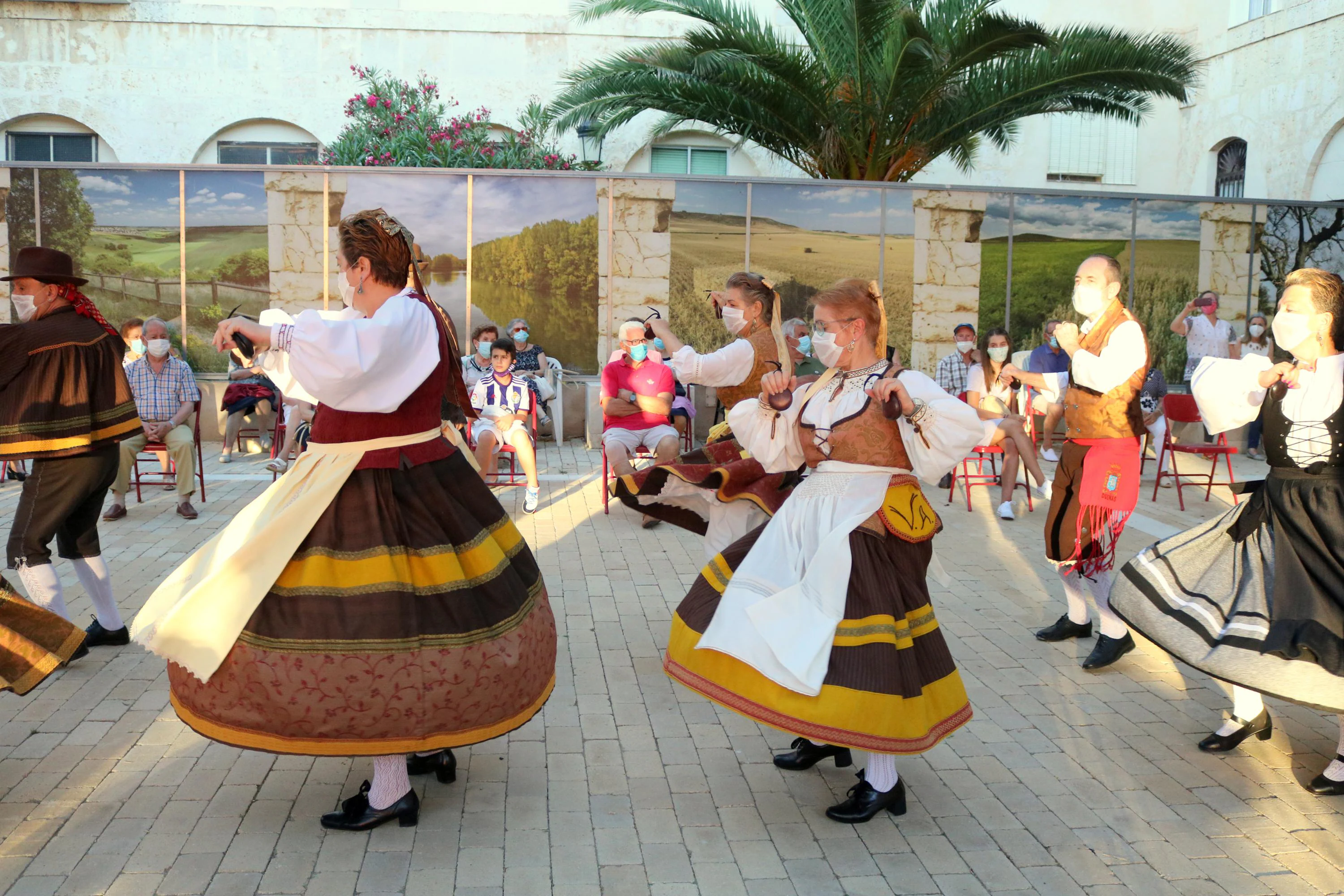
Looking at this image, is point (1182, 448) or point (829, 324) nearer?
point (829, 324)

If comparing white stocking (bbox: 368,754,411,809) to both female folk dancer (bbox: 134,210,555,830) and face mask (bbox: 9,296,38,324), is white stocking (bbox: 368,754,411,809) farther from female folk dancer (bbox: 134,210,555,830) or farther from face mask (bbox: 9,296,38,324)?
face mask (bbox: 9,296,38,324)

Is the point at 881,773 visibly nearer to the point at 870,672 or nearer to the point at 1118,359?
the point at 870,672

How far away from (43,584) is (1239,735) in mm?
5000

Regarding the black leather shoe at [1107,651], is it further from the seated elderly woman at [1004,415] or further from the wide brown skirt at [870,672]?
the seated elderly woman at [1004,415]

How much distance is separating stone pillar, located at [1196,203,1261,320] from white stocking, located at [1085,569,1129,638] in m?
9.71

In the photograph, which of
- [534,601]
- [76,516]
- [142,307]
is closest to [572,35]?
[142,307]

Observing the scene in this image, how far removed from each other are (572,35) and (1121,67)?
31.3 feet

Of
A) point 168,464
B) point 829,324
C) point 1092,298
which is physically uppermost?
point 1092,298

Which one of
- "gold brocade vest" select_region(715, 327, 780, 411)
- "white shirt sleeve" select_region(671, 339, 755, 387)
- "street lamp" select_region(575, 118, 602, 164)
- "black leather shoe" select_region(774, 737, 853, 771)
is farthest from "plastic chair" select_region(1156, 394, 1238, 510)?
"street lamp" select_region(575, 118, 602, 164)

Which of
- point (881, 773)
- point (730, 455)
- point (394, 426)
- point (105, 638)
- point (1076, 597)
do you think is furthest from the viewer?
point (1076, 597)

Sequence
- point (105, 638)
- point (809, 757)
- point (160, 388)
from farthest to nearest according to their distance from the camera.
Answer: point (160, 388) < point (105, 638) < point (809, 757)

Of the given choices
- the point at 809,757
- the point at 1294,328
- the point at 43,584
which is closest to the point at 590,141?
the point at 43,584

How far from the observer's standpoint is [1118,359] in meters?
5.19

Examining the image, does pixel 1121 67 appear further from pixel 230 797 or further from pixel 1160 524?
pixel 230 797
